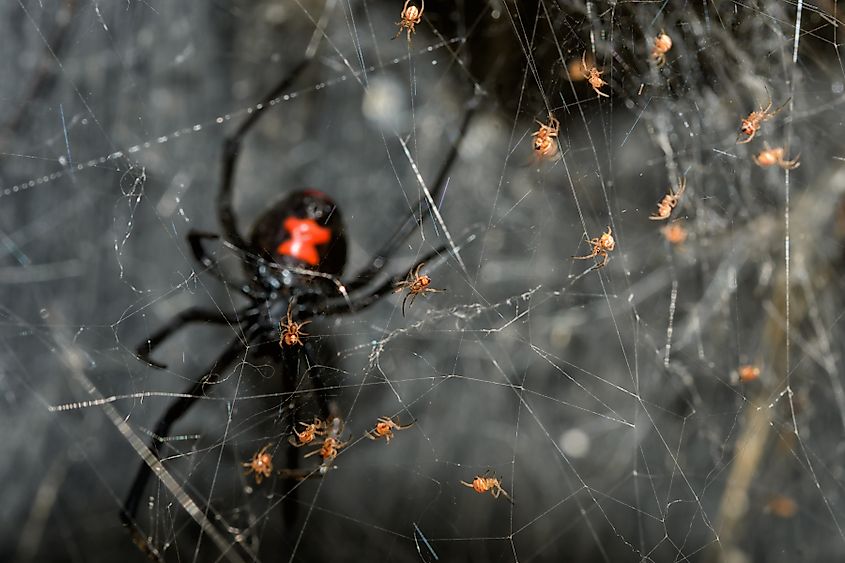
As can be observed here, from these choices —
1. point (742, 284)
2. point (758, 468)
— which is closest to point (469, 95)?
point (742, 284)

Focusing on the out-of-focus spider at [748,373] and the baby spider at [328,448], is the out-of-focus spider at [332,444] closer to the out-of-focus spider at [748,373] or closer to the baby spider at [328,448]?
the baby spider at [328,448]

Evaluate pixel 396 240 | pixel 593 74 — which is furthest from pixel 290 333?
pixel 593 74

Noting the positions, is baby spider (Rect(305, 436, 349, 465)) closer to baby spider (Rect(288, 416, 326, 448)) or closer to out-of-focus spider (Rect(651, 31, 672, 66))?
baby spider (Rect(288, 416, 326, 448))

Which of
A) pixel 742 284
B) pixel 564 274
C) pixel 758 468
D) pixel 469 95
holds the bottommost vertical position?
pixel 758 468

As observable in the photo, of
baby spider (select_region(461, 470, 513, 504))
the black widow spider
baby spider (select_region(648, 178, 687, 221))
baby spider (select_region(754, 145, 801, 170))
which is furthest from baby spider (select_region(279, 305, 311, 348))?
baby spider (select_region(754, 145, 801, 170))

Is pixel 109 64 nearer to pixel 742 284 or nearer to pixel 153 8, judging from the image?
pixel 153 8

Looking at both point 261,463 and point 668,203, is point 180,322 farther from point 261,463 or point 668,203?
point 668,203
